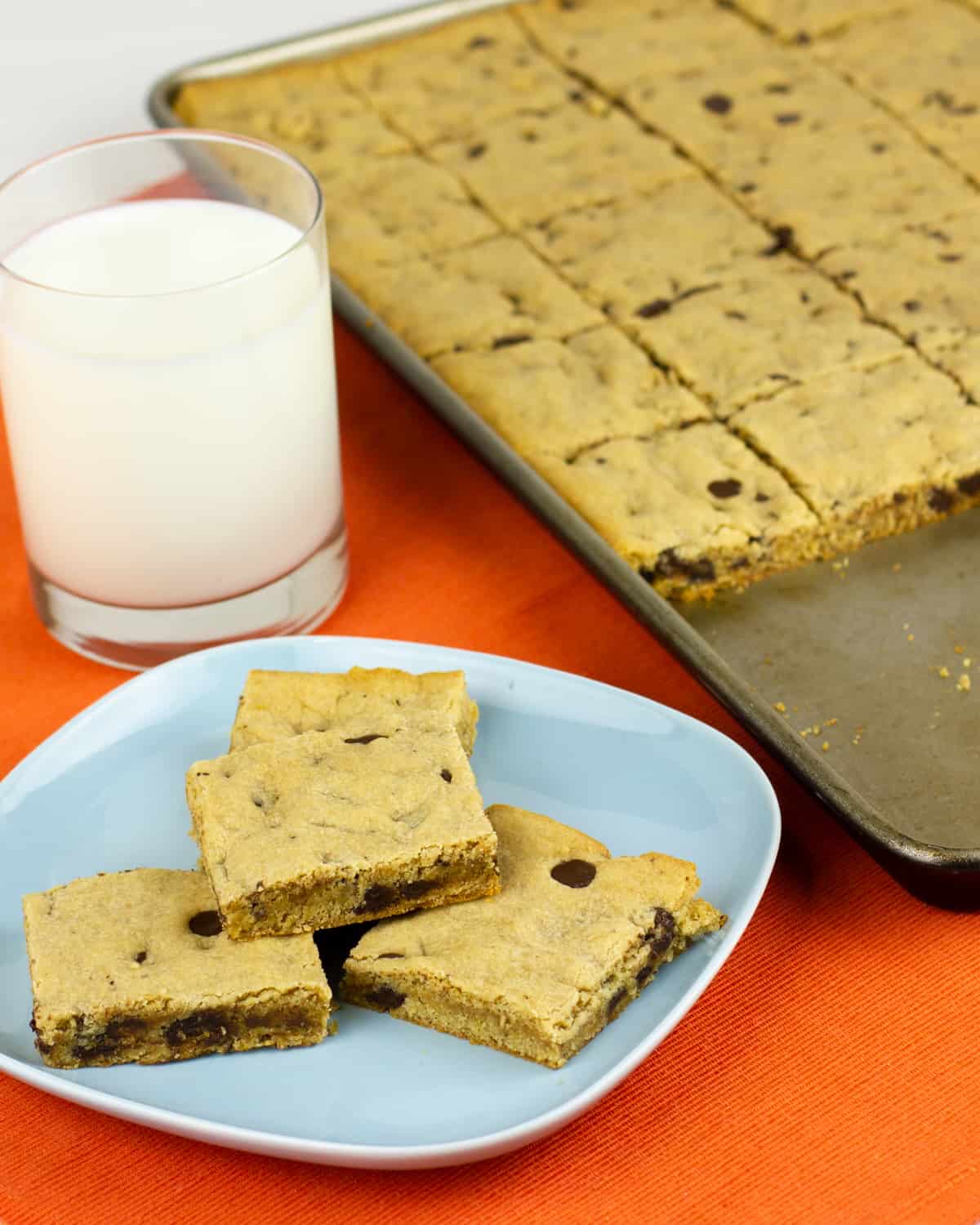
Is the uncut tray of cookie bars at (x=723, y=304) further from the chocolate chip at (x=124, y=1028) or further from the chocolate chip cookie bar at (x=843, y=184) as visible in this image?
the chocolate chip at (x=124, y=1028)

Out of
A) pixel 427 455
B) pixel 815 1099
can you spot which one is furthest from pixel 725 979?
pixel 427 455

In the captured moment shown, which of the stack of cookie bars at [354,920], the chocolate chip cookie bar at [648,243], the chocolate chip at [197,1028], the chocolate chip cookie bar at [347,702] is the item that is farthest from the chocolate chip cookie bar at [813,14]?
the chocolate chip at [197,1028]

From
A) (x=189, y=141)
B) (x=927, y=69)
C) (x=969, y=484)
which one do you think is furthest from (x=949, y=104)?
(x=189, y=141)

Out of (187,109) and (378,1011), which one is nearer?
(378,1011)

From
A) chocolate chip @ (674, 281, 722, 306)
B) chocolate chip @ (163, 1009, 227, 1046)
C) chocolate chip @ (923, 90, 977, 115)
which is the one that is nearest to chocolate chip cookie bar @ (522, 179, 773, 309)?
chocolate chip @ (674, 281, 722, 306)

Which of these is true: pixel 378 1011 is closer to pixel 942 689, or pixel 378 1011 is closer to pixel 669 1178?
pixel 669 1178

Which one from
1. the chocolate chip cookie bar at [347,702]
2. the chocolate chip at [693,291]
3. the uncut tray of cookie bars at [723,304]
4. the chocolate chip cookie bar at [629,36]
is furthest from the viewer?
the chocolate chip cookie bar at [629,36]
